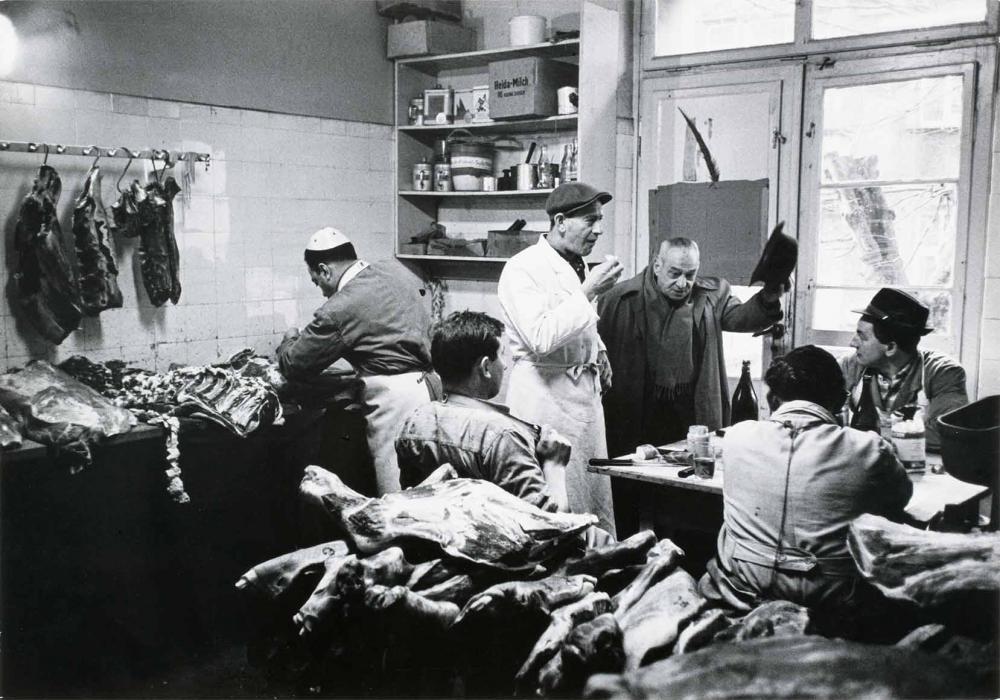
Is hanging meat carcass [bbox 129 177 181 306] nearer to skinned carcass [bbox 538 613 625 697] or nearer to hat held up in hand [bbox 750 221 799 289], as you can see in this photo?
hat held up in hand [bbox 750 221 799 289]

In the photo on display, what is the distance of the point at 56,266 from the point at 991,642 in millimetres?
4213

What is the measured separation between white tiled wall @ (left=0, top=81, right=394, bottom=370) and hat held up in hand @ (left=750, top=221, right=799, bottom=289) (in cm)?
309

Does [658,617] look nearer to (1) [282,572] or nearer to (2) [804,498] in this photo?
(2) [804,498]

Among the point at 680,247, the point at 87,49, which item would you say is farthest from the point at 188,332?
the point at 680,247

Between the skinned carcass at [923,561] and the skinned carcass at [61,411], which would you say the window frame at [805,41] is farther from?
the skinned carcass at [61,411]

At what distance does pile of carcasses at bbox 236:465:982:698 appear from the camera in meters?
1.82

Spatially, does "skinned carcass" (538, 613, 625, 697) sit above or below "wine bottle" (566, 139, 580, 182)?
below

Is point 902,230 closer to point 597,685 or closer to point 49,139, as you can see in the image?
point 597,685

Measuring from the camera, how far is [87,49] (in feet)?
15.6

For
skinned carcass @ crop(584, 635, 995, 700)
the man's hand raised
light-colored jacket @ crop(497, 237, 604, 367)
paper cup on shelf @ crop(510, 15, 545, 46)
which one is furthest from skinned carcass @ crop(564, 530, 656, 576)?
paper cup on shelf @ crop(510, 15, 545, 46)

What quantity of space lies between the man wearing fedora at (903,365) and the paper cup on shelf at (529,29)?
3.09 meters

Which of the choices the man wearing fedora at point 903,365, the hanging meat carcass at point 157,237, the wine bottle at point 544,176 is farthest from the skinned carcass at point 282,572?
the wine bottle at point 544,176

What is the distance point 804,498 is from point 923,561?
53cm

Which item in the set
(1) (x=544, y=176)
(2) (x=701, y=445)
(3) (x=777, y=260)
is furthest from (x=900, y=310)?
(1) (x=544, y=176)
